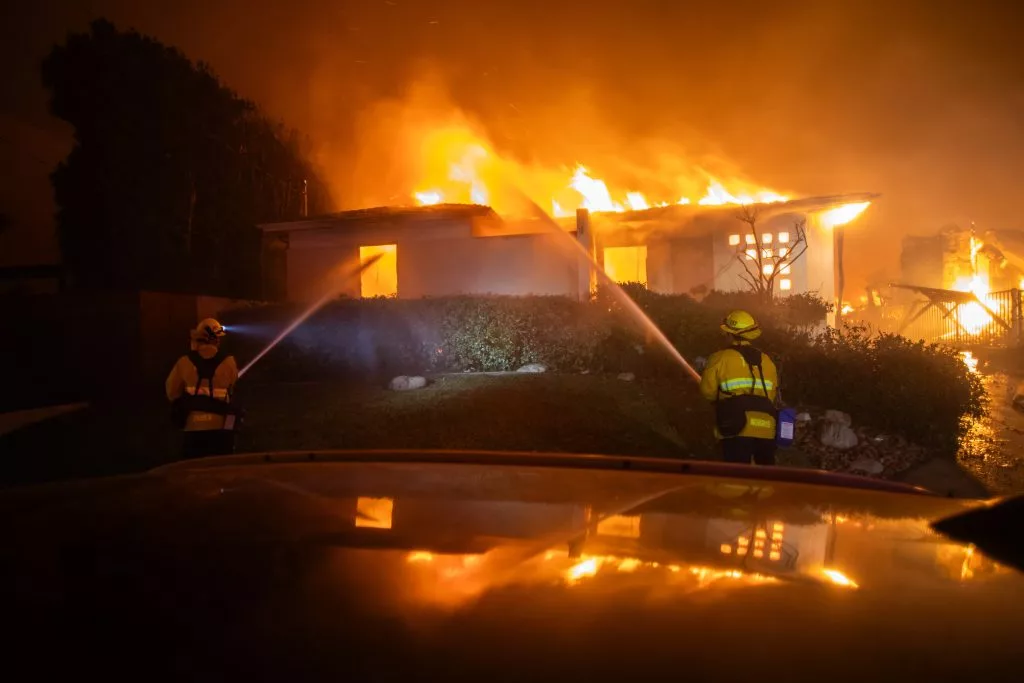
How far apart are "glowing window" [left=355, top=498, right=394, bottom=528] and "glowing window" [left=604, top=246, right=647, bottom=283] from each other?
15.6 metres

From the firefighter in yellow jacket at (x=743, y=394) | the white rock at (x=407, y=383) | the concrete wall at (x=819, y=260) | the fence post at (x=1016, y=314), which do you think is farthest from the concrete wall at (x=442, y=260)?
the fence post at (x=1016, y=314)

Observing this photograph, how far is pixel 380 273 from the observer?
1866 centimetres

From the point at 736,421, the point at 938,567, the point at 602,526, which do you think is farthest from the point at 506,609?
the point at 736,421

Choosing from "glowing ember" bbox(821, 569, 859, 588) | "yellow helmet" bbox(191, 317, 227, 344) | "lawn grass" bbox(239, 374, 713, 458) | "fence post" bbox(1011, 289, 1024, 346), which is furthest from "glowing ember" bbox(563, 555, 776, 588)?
"fence post" bbox(1011, 289, 1024, 346)

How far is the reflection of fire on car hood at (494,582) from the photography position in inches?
61.6

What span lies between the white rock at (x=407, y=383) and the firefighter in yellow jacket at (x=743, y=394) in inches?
254

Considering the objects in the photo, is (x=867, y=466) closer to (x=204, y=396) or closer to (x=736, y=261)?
(x=204, y=396)

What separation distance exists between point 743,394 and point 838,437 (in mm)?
4098

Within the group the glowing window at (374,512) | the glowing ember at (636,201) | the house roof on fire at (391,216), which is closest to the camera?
the glowing window at (374,512)

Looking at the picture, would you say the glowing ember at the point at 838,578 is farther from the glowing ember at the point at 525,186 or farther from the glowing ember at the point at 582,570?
the glowing ember at the point at 525,186

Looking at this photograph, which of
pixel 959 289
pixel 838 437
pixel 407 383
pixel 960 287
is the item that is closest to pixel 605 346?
pixel 407 383

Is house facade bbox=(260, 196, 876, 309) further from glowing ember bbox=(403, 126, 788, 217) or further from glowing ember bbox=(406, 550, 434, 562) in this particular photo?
glowing ember bbox=(406, 550, 434, 562)

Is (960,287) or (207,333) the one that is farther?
(960,287)

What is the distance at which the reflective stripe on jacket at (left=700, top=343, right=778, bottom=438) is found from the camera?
5.54 m
